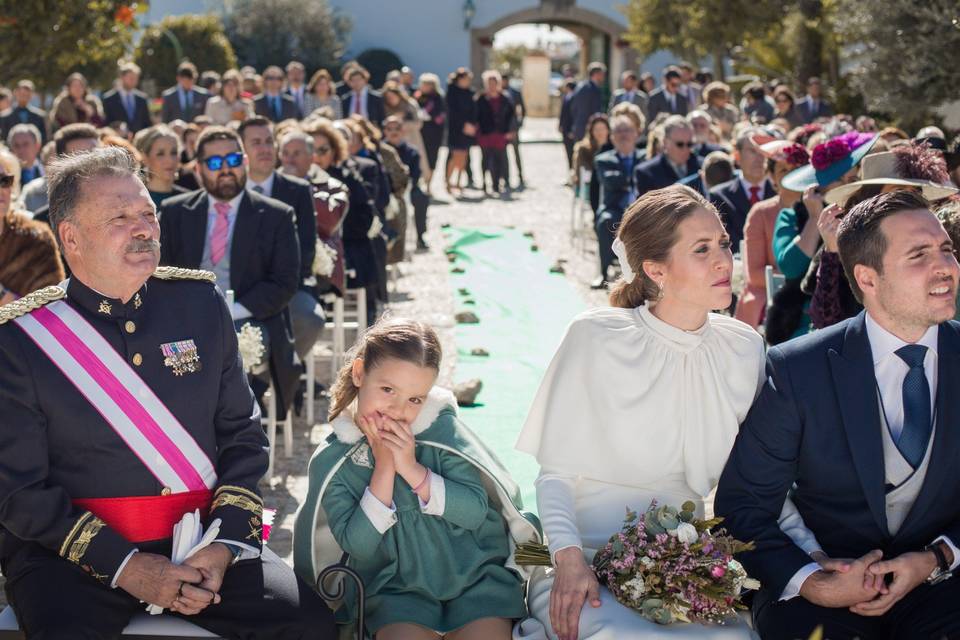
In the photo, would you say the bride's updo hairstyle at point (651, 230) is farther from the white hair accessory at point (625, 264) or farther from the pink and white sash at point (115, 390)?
the pink and white sash at point (115, 390)

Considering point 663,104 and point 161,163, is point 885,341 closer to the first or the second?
point 161,163

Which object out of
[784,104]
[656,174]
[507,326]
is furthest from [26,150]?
[784,104]

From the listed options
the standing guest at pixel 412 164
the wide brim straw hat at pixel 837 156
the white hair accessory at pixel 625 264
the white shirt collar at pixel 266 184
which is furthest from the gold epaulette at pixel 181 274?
the standing guest at pixel 412 164

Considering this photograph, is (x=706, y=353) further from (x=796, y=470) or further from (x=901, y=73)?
(x=901, y=73)

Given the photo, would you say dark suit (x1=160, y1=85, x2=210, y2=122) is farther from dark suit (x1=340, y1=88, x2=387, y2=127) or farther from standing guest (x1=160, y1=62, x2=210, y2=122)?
dark suit (x1=340, y1=88, x2=387, y2=127)

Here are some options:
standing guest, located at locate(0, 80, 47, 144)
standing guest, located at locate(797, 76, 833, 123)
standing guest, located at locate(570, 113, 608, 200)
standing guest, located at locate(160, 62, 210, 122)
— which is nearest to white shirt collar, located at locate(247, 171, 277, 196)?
standing guest, located at locate(570, 113, 608, 200)

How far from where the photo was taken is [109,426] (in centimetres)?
359

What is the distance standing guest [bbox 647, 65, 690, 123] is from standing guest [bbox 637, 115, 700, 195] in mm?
10253

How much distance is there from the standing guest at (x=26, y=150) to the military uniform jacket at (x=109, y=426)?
7.54 meters

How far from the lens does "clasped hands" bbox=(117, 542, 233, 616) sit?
3445 millimetres

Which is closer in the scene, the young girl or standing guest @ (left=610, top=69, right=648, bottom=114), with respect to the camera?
the young girl

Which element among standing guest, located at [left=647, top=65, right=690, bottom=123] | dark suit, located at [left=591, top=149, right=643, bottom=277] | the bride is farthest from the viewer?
standing guest, located at [left=647, top=65, right=690, bottom=123]

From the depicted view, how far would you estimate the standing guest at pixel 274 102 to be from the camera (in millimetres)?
18672

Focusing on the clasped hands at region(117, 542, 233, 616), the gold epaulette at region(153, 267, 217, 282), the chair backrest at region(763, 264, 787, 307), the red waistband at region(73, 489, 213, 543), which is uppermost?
the gold epaulette at region(153, 267, 217, 282)
